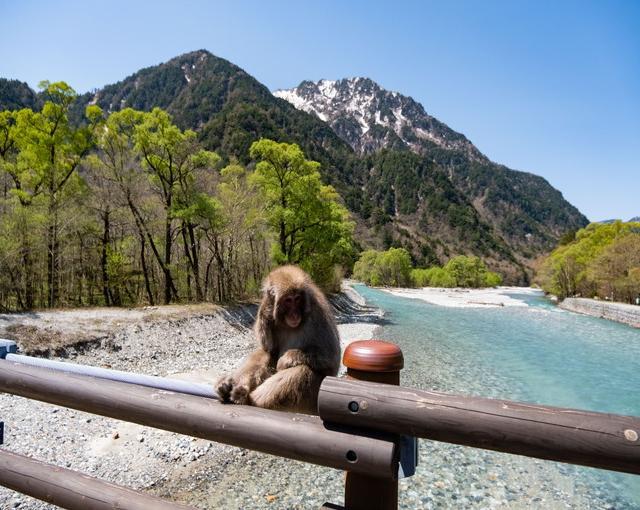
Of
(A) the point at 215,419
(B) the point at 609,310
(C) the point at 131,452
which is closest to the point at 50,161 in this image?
(C) the point at 131,452

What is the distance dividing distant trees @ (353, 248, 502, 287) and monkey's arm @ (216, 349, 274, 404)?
89.4 metres

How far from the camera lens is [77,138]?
18844mm

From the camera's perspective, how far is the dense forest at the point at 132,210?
16406 millimetres

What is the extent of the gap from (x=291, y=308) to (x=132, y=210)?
63.7 ft

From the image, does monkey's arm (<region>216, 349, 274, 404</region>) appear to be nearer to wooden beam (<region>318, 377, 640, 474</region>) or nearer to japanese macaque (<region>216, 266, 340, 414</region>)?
japanese macaque (<region>216, 266, 340, 414</region>)

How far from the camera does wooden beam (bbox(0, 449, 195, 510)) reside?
77.9 inches

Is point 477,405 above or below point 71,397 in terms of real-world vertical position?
above

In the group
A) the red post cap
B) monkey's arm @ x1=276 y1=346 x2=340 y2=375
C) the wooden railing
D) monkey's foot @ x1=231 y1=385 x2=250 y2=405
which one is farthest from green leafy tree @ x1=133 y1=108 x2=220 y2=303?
the red post cap

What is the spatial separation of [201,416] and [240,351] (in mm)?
13620

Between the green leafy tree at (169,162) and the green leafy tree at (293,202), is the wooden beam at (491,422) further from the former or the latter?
the green leafy tree at (293,202)

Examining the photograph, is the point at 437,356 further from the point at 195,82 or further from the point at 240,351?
the point at 195,82

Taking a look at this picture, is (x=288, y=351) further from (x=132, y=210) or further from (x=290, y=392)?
(x=132, y=210)

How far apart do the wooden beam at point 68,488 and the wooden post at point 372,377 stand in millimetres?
757

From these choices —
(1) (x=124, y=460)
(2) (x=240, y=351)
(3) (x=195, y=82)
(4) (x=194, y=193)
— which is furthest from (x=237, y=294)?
(3) (x=195, y=82)
